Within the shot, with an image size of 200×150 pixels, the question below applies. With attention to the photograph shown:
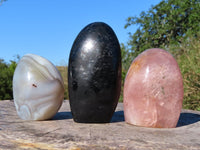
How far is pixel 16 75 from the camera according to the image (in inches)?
114

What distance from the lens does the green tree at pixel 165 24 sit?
27.1ft

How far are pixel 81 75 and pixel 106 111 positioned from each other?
1.69 ft

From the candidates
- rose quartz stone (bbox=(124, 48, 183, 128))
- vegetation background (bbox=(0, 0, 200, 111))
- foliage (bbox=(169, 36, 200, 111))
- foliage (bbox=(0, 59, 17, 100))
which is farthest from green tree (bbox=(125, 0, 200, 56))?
rose quartz stone (bbox=(124, 48, 183, 128))

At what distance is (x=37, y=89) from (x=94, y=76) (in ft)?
2.27

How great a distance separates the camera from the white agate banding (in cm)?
271

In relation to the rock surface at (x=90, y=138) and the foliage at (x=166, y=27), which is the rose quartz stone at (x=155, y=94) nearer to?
the rock surface at (x=90, y=138)

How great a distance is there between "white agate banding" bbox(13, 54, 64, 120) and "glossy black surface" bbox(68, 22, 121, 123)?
8.9 inches

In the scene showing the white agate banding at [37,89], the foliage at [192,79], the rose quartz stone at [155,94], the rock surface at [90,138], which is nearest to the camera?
the rock surface at [90,138]

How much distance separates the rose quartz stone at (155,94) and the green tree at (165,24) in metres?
5.84

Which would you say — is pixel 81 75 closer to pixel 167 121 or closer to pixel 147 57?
pixel 147 57

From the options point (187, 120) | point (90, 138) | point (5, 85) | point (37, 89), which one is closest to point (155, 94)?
point (90, 138)

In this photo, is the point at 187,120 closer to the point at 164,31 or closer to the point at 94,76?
the point at 94,76

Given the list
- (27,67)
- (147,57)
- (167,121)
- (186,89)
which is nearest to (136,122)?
(167,121)

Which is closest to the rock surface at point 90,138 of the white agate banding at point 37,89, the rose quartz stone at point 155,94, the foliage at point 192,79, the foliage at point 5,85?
the rose quartz stone at point 155,94
